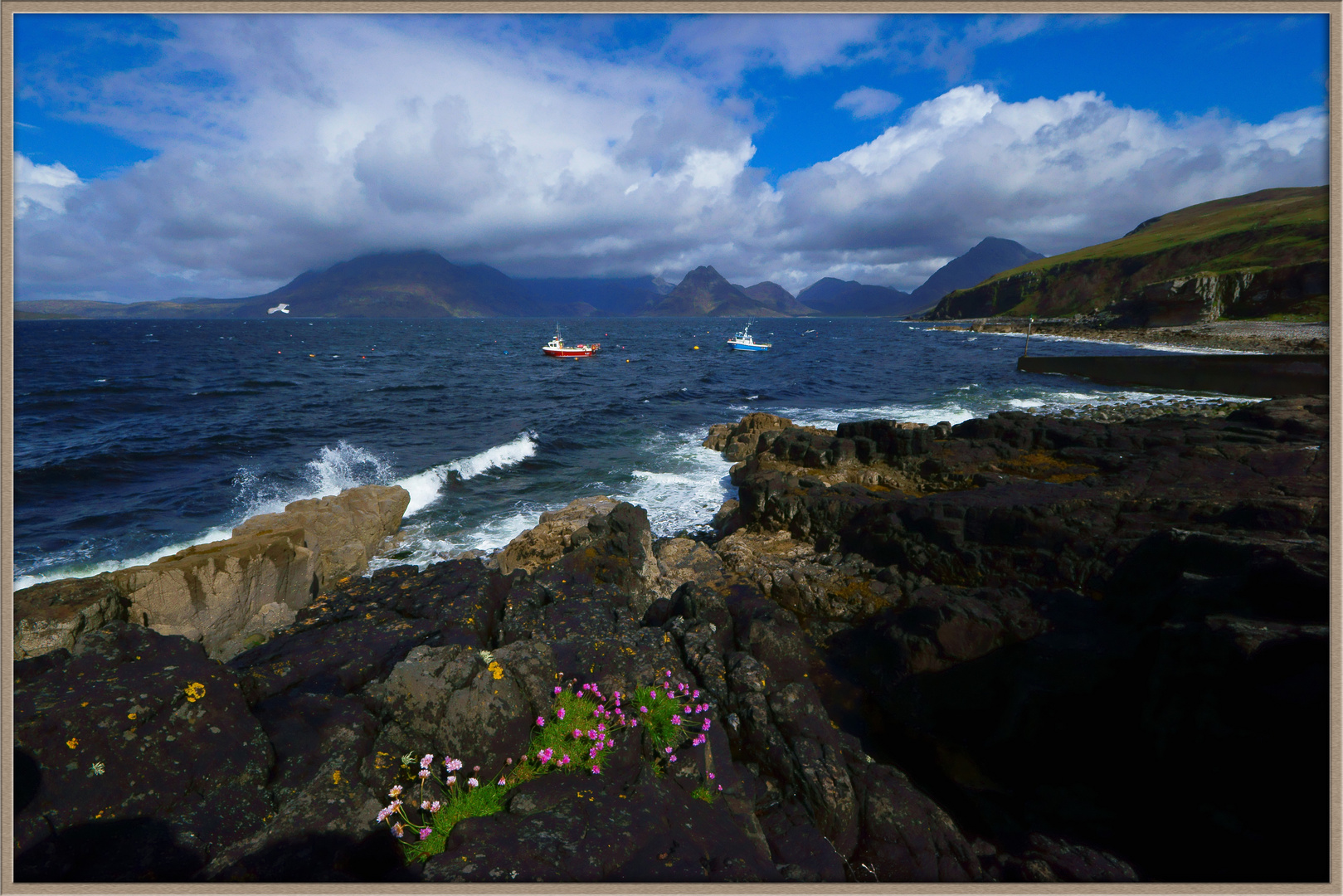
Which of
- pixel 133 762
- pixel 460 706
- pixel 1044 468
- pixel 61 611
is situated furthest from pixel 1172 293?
pixel 61 611

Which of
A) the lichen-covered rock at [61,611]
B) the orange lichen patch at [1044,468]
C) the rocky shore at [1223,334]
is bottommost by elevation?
the lichen-covered rock at [61,611]

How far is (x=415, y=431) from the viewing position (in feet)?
122

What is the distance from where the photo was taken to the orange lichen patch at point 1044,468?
1702 centimetres

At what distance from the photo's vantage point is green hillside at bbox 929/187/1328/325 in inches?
3086

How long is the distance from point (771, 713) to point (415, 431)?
36.8 m

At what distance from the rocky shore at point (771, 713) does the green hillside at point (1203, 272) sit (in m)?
57.7

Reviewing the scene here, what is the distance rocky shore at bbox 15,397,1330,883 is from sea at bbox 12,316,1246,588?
440 cm

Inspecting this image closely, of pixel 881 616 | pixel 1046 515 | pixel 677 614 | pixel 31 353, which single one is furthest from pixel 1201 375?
pixel 31 353

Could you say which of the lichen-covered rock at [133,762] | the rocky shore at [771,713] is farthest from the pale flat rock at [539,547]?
the lichen-covered rock at [133,762]

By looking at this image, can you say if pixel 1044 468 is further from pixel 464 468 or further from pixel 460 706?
pixel 464 468

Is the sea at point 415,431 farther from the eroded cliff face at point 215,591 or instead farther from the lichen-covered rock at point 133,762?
the lichen-covered rock at point 133,762

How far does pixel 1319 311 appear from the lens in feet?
236

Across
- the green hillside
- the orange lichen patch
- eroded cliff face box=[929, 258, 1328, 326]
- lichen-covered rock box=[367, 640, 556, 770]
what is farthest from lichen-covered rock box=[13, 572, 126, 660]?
the green hillside

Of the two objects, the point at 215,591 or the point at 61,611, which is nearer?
the point at 61,611
